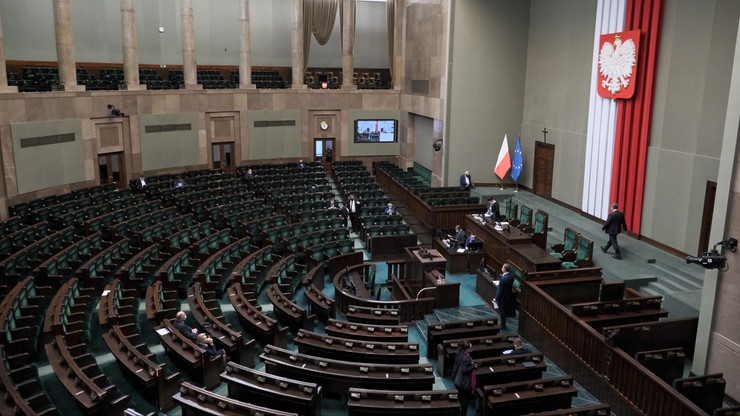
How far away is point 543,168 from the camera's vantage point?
18.0m

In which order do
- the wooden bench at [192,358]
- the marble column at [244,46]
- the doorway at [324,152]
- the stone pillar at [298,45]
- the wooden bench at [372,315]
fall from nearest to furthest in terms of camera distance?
the wooden bench at [192,358], the wooden bench at [372,315], the marble column at [244,46], the stone pillar at [298,45], the doorway at [324,152]

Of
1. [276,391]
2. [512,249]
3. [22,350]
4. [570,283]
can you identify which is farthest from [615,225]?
[22,350]

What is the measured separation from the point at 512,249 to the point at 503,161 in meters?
7.54

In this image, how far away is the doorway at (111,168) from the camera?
733 inches

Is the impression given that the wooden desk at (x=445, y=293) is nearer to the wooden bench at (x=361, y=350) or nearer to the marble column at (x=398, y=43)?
the wooden bench at (x=361, y=350)

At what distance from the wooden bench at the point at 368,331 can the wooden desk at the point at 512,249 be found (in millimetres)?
3501

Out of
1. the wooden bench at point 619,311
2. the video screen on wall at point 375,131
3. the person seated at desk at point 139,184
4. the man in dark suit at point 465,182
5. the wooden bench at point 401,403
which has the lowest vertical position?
the wooden bench at point 401,403

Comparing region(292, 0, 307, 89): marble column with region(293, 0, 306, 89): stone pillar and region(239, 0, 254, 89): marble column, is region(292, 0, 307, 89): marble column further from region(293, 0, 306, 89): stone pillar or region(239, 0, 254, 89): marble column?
region(239, 0, 254, 89): marble column

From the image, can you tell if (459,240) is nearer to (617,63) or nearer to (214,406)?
(617,63)

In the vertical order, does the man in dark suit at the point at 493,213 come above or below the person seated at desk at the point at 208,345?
above

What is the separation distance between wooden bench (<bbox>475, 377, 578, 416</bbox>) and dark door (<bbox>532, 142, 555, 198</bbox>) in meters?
11.3

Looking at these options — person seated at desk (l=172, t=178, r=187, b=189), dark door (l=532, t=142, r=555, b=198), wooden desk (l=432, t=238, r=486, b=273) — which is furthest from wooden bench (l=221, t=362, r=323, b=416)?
dark door (l=532, t=142, r=555, b=198)

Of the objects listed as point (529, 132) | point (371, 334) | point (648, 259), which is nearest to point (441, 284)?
point (371, 334)

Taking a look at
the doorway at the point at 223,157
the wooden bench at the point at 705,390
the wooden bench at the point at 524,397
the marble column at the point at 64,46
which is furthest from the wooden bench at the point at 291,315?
the doorway at the point at 223,157
